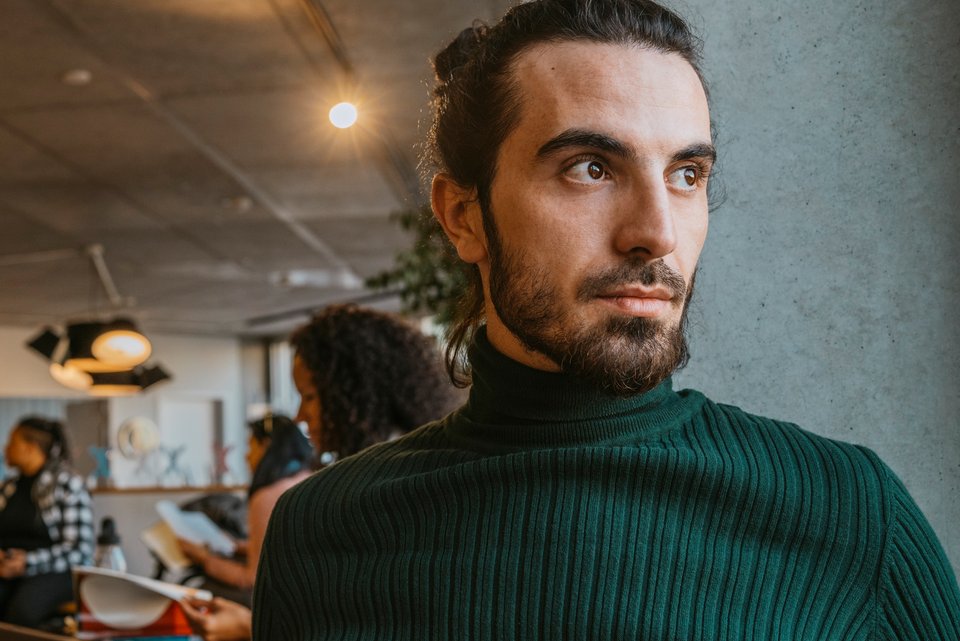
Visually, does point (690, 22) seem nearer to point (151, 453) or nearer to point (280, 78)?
point (280, 78)

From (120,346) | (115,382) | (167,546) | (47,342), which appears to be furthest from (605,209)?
(47,342)

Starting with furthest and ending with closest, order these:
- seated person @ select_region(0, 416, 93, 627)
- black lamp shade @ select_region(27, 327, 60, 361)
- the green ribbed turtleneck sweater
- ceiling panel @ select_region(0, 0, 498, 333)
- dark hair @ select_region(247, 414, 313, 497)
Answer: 1. black lamp shade @ select_region(27, 327, 60, 361)
2. seated person @ select_region(0, 416, 93, 627)
3. ceiling panel @ select_region(0, 0, 498, 333)
4. dark hair @ select_region(247, 414, 313, 497)
5. the green ribbed turtleneck sweater

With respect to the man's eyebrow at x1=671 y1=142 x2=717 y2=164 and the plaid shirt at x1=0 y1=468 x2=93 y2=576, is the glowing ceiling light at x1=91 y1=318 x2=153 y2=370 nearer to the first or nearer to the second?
the plaid shirt at x1=0 y1=468 x2=93 y2=576

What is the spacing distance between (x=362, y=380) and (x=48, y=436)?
350 centimetres

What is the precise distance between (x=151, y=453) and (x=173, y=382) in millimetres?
7504

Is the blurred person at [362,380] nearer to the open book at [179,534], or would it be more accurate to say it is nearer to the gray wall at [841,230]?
the gray wall at [841,230]

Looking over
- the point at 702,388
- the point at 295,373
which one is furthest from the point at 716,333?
the point at 295,373

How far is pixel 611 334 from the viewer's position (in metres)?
0.87

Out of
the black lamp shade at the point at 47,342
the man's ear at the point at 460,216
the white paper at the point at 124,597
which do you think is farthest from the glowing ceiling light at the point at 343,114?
the black lamp shade at the point at 47,342

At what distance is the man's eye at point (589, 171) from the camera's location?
89 centimetres

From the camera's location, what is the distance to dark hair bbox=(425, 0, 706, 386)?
3.07ft

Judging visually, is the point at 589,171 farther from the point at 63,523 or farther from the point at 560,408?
the point at 63,523

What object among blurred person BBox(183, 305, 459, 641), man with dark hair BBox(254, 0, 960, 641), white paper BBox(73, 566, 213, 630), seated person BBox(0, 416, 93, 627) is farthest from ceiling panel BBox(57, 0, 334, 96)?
man with dark hair BBox(254, 0, 960, 641)

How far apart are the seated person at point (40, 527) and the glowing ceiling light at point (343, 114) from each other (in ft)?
7.80
